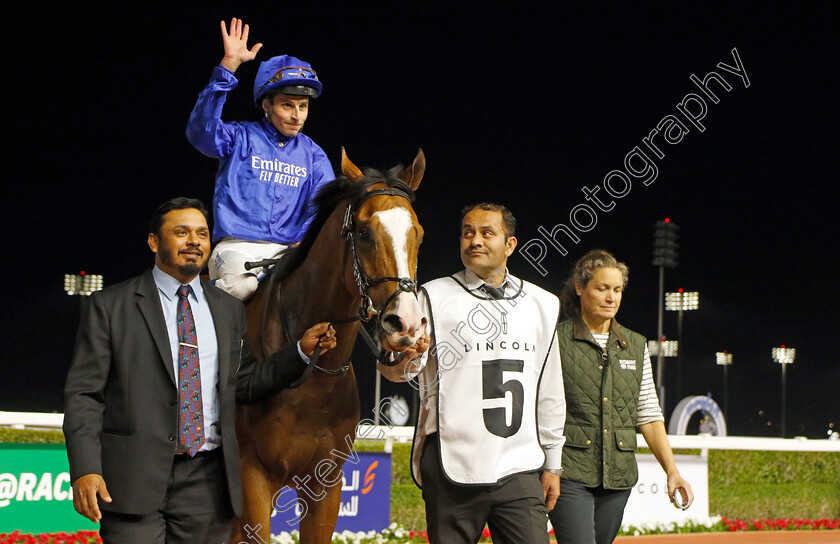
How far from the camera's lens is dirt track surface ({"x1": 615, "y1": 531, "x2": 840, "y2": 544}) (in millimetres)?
8328

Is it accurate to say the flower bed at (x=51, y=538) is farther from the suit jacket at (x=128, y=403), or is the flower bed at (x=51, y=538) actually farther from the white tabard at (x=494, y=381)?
the white tabard at (x=494, y=381)

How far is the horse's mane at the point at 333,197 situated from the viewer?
3.24m

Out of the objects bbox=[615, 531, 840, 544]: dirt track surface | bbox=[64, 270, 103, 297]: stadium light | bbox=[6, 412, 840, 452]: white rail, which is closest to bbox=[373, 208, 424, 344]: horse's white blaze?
bbox=[6, 412, 840, 452]: white rail

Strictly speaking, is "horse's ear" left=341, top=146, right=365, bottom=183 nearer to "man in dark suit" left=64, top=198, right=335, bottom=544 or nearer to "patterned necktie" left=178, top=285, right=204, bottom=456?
"man in dark suit" left=64, top=198, right=335, bottom=544

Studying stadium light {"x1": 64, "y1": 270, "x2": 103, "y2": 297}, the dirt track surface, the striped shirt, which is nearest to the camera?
the striped shirt

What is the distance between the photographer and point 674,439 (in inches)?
356

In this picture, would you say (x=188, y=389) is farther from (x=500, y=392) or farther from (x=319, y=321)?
(x=500, y=392)

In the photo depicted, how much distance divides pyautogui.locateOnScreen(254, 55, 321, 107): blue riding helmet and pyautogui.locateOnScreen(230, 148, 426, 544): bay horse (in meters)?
0.81

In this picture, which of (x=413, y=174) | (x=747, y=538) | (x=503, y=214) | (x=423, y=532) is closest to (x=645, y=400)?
(x=503, y=214)

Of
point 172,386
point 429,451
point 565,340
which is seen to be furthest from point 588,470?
point 172,386

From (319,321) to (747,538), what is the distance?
7618 mm

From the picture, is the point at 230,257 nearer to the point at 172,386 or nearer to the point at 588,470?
the point at 172,386

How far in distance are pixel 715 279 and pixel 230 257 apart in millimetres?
36076

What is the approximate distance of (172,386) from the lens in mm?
2594
